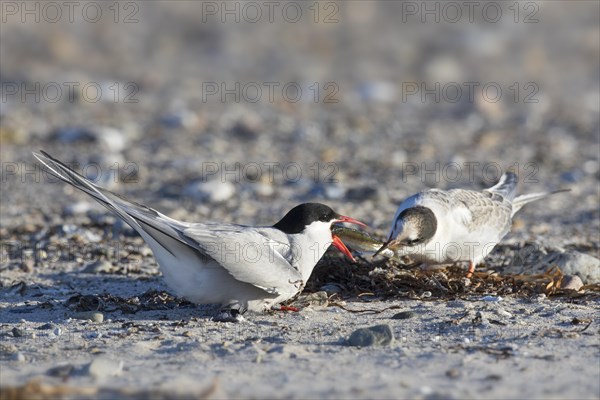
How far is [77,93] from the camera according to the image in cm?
1239

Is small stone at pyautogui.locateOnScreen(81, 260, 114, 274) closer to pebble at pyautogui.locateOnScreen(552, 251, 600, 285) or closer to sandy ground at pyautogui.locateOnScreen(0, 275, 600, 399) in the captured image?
sandy ground at pyautogui.locateOnScreen(0, 275, 600, 399)

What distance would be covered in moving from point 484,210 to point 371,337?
79.2 inches

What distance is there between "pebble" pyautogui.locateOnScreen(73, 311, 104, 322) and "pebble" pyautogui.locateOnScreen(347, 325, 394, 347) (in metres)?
1.29

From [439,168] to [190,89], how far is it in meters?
5.14

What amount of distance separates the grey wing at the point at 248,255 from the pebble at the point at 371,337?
0.57 meters

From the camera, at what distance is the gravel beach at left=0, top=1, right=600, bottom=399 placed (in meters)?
3.86

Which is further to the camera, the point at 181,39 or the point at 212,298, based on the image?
the point at 181,39

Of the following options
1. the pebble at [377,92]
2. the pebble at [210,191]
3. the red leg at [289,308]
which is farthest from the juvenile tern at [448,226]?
the pebble at [377,92]

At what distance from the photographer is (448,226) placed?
5.54 metres

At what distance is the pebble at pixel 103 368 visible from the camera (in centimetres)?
367

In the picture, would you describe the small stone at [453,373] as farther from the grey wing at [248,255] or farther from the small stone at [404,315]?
the grey wing at [248,255]

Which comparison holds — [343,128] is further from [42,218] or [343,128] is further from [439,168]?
[42,218]

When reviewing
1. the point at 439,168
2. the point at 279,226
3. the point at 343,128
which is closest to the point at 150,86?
the point at 343,128

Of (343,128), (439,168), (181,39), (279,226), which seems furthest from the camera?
(181,39)
